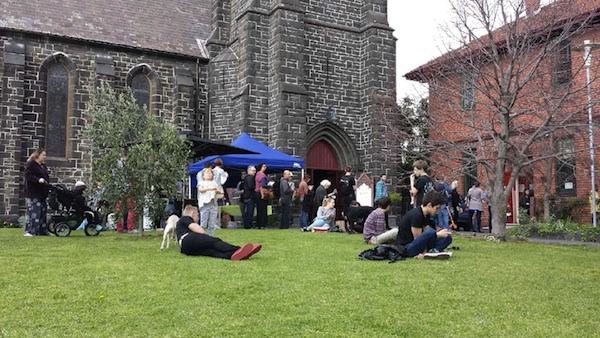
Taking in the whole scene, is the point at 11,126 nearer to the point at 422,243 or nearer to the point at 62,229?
the point at 62,229

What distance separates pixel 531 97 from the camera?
17.0m

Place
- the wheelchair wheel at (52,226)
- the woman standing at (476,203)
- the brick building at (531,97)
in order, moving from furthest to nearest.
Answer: the woman standing at (476,203)
the brick building at (531,97)
the wheelchair wheel at (52,226)

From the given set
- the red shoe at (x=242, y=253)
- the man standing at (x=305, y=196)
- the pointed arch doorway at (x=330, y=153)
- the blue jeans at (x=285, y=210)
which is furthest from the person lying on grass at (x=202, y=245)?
the pointed arch doorway at (x=330, y=153)

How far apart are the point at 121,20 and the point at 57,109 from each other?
17.5ft

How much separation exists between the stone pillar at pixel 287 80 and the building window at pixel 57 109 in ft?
27.8

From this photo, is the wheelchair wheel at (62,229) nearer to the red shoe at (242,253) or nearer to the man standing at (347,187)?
the red shoe at (242,253)

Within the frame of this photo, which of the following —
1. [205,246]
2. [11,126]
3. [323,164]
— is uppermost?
[11,126]

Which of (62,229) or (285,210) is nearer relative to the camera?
(62,229)

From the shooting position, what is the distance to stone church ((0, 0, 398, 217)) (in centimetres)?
2206

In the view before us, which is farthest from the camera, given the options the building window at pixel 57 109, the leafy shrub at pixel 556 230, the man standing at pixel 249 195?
the building window at pixel 57 109

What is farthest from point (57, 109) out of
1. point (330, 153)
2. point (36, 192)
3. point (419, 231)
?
point (419, 231)

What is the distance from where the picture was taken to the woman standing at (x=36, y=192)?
1264cm

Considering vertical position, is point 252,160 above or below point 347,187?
above

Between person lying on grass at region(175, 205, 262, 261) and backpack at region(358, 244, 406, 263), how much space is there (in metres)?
1.73
